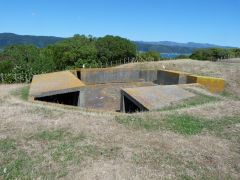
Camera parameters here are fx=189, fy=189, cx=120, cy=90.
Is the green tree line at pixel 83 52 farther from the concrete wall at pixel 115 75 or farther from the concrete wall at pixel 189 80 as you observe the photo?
the concrete wall at pixel 189 80

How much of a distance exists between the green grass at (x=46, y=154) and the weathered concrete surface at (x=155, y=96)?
416 cm

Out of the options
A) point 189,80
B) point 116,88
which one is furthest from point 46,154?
point 116,88

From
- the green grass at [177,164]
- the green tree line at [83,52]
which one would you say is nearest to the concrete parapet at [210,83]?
the green grass at [177,164]

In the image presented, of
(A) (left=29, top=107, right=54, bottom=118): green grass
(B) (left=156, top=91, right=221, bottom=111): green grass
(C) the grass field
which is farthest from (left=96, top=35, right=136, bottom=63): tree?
(C) the grass field

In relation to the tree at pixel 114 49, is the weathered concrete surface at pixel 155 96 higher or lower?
lower

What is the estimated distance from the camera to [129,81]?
22.0 metres

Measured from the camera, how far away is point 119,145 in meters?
4.91

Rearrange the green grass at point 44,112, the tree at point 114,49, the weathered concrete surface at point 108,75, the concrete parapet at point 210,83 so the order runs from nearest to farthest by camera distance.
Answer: the green grass at point 44,112
the concrete parapet at point 210,83
the weathered concrete surface at point 108,75
the tree at point 114,49

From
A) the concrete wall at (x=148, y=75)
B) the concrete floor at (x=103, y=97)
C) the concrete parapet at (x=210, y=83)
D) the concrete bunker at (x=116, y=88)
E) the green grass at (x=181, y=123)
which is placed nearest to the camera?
the green grass at (x=181, y=123)

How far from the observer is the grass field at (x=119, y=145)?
385cm

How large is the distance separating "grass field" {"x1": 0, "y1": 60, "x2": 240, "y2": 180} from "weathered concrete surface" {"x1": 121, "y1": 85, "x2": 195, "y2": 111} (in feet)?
3.85

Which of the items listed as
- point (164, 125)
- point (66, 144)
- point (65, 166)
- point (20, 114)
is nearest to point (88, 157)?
point (65, 166)

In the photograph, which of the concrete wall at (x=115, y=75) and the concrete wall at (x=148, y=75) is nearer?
the concrete wall at (x=115, y=75)

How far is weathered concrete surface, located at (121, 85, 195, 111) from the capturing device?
8.81 m
